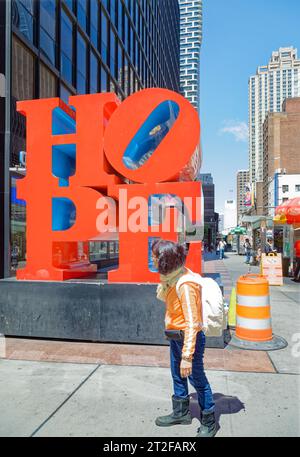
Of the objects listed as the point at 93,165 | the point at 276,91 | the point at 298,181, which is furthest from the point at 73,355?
the point at 276,91

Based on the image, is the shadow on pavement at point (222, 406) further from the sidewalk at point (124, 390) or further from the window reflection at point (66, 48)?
the window reflection at point (66, 48)

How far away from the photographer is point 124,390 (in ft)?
13.4

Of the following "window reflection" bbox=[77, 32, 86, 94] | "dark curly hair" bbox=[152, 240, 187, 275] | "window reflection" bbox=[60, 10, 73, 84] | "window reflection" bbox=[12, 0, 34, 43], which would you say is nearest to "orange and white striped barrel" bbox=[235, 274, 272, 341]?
"dark curly hair" bbox=[152, 240, 187, 275]

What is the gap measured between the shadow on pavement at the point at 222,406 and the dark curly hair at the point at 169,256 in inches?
62.1

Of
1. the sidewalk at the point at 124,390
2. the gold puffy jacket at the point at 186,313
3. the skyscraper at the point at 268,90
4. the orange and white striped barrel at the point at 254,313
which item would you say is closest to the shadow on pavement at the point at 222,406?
the sidewalk at the point at 124,390

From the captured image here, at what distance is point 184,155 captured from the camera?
590 cm

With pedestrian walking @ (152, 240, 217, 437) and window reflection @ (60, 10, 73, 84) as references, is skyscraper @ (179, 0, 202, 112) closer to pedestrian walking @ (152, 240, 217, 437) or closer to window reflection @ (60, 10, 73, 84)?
window reflection @ (60, 10, 73, 84)

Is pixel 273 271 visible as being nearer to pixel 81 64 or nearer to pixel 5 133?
pixel 5 133

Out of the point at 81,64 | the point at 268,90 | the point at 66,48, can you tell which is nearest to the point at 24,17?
the point at 66,48

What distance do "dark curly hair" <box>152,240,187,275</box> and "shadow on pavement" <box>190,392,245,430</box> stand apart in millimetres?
1577

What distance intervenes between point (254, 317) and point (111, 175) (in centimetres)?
342

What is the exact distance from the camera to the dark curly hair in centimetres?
308
